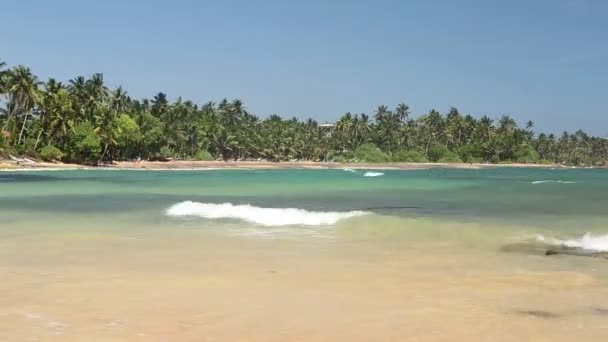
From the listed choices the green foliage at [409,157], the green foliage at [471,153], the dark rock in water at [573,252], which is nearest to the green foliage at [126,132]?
the green foliage at [409,157]

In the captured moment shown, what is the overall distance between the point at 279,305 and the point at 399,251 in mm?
5562

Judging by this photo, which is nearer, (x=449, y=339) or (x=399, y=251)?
(x=449, y=339)

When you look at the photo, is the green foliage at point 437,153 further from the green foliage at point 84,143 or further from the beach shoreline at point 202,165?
the green foliage at point 84,143

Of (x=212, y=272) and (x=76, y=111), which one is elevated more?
A: (x=76, y=111)

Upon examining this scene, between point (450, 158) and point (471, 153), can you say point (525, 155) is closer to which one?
point (471, 153)

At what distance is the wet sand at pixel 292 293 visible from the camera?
707cm

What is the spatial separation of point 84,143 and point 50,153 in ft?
15.8

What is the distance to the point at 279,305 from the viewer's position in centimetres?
833

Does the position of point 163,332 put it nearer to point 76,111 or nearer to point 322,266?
point 322,266

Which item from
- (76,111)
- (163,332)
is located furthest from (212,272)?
(76,111)

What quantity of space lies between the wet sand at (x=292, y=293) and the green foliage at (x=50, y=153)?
243ft

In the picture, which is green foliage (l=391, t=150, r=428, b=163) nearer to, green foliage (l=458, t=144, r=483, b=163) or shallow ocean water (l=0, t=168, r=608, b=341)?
green foliage (l=458, t=144, r=483, b=163)

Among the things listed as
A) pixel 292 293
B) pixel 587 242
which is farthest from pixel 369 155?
pixel 292 293

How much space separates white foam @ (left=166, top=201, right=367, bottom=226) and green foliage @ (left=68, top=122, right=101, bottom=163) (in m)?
63.5
